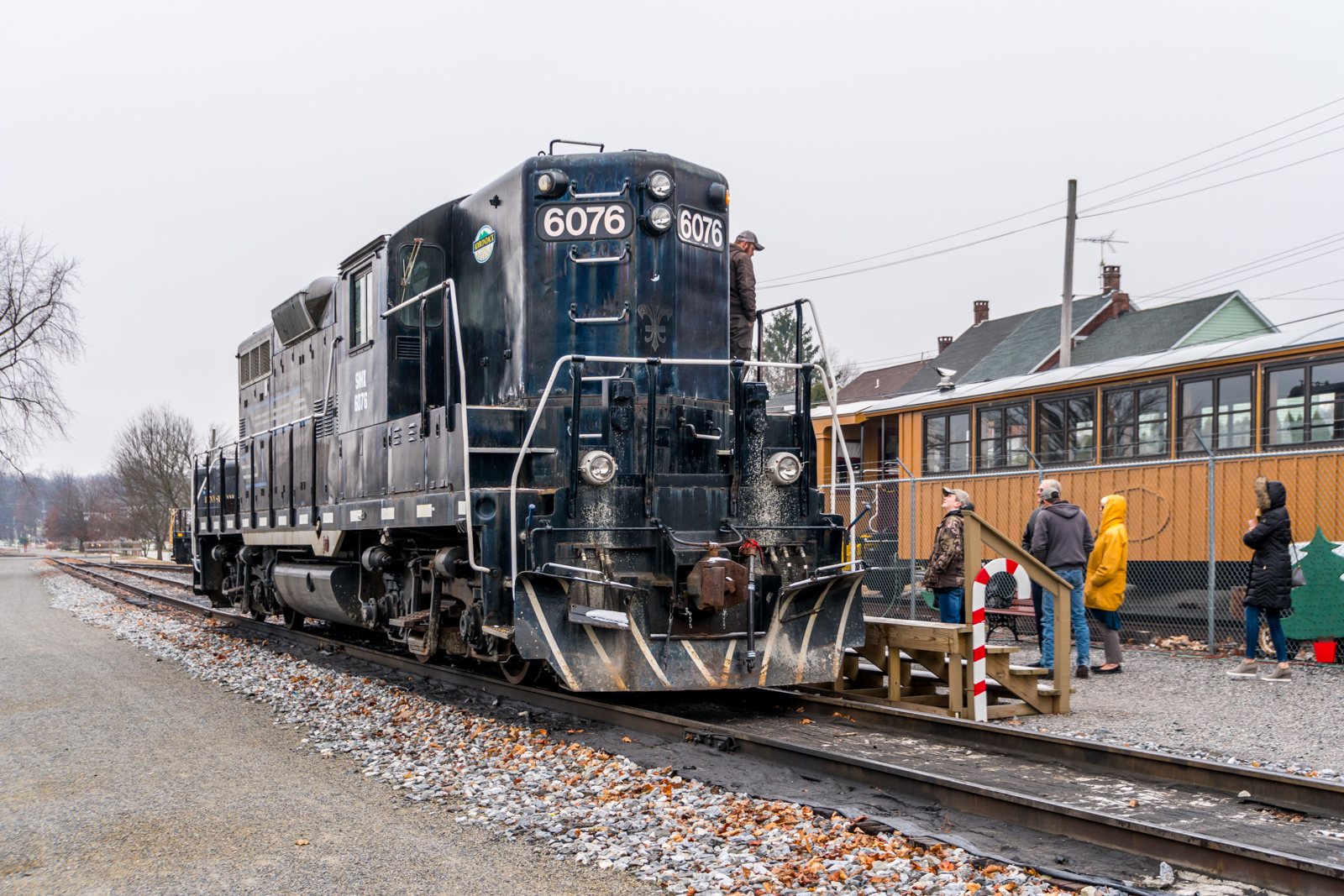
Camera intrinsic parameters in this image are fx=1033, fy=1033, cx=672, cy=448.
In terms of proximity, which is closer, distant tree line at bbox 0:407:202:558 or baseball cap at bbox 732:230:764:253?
baseball cap at bbox 732:230:764:253

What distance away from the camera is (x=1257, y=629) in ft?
30.2

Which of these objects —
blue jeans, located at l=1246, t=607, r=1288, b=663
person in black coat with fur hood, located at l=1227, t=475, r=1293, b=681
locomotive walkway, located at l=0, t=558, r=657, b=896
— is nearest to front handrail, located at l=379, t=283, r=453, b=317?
locomotive walkway, located at l=0, t=558, r=657, b=896

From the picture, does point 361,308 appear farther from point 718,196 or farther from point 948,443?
point 948,443

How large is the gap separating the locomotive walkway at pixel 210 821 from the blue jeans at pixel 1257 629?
24.0 feet

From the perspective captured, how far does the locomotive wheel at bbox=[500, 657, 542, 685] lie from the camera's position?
294 inches

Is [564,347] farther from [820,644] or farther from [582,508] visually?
[820,644]

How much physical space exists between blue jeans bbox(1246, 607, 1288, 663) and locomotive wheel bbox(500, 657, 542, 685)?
6.23 m

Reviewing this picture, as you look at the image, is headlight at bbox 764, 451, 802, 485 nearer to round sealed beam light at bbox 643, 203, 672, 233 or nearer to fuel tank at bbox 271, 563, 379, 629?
round sealed beam light at bbox 643, 203, 672, 233

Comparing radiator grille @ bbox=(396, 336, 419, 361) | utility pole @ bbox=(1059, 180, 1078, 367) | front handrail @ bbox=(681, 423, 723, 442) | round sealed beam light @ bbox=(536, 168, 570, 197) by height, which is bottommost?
front handrail @ bbox=(681, 423, 723, 442)

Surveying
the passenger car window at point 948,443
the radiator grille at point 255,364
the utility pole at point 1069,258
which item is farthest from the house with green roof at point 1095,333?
the radiator grille at point 255,364

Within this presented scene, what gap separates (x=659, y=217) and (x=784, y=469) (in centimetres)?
196

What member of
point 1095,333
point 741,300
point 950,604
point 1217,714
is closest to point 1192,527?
point 950,604

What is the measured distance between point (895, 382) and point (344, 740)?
44900mm

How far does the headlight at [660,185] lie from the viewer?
720 cm
